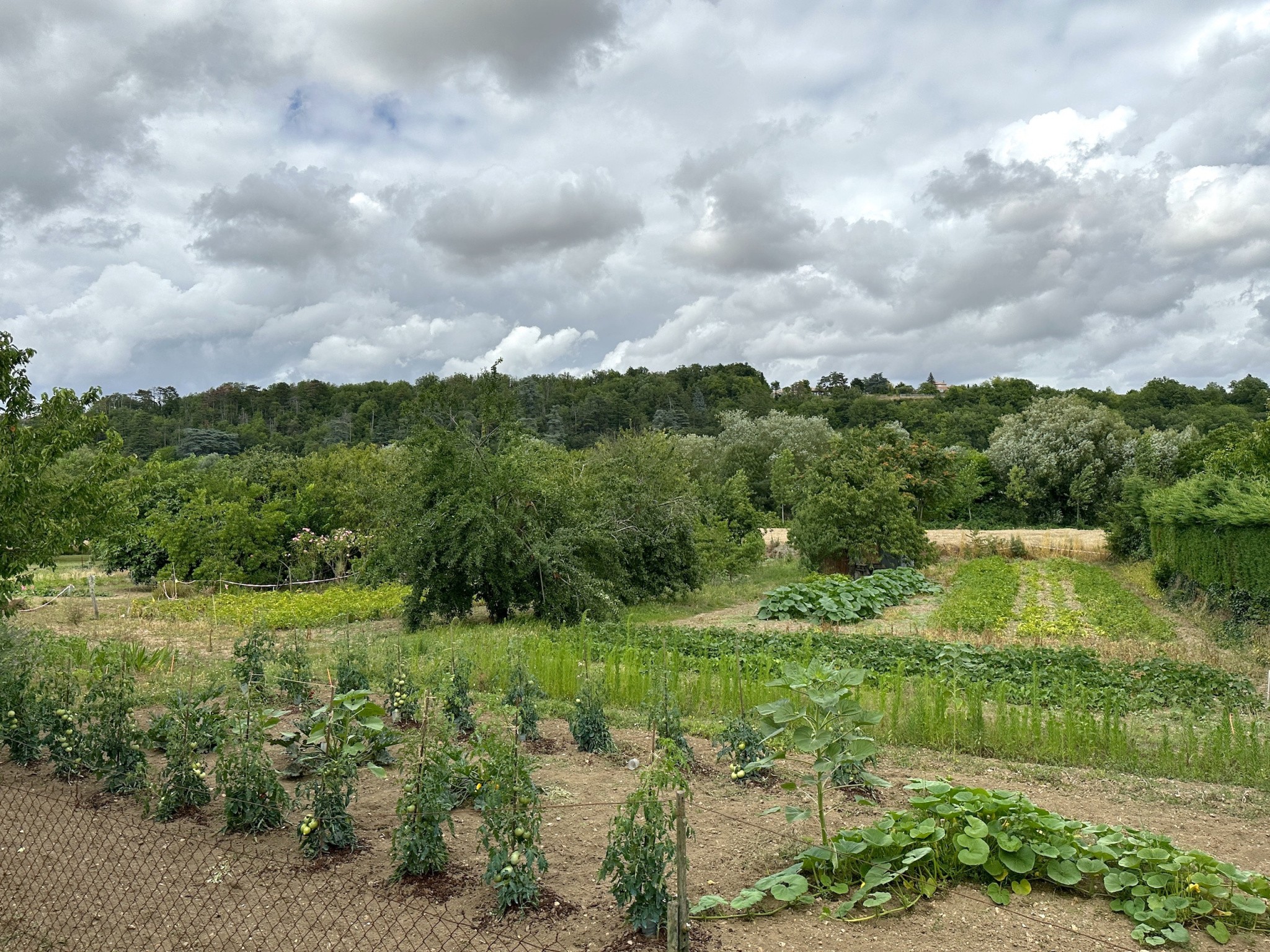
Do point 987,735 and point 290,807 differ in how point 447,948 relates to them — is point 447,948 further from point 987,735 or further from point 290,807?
point 987,735

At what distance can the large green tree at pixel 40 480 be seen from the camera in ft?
26.8

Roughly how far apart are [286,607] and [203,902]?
14.9 metres

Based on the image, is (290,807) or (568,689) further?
(568,689)

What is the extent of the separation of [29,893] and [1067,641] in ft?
43.5

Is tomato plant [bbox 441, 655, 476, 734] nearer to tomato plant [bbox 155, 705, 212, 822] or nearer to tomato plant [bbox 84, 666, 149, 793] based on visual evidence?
tomato plant [bbox 155, 705, 212, 822]

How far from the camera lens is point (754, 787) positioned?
5680 mm

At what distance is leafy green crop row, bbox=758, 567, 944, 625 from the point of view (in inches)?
625

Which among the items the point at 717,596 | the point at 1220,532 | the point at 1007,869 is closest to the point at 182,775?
the point at 1007,869

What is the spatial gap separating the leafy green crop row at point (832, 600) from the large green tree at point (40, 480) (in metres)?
11.4

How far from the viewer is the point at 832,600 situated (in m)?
16.2

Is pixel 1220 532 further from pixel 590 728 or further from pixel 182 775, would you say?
pixel 182 775

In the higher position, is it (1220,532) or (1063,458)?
(1063,458)

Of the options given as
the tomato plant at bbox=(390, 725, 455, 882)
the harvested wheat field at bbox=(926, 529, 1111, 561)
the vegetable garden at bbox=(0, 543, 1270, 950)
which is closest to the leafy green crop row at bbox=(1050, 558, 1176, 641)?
the vegetable garden at bbox=(0, 543, 1270, 950)

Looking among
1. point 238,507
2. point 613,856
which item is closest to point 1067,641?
point 613,856
